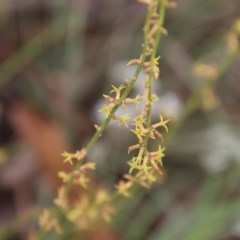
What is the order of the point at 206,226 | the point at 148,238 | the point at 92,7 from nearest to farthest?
the point at 206,226
the point at 148,238
the point at 92,7

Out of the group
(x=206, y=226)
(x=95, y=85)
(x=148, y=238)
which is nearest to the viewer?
(x=206, y=226)

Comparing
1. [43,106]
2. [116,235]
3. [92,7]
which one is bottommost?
[116,235]

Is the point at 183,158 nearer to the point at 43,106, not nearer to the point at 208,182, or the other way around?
the point at 208,182

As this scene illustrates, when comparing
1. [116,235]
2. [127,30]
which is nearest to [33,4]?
[127,30]

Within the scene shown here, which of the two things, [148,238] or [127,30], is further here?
[127,30]

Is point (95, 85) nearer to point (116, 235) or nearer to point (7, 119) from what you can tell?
point (7, 119)

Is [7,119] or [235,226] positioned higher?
[7,119]

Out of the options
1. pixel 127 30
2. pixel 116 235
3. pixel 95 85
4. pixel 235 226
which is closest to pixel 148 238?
pixel 116 235
